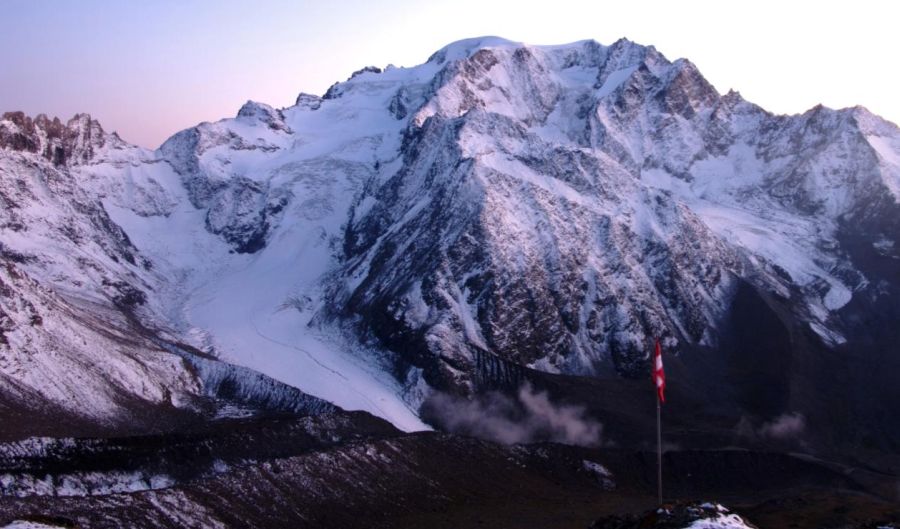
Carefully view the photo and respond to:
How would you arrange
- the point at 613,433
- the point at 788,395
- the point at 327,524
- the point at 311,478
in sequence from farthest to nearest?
the point at 788,395 → the point at 613,433 → the point at 311,478 → the point at 327,524

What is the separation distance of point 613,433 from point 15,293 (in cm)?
9898

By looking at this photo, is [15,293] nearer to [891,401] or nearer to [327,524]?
[327,524]

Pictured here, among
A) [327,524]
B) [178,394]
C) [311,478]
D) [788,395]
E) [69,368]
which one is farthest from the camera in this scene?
[788,395]

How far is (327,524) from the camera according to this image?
11762 cm

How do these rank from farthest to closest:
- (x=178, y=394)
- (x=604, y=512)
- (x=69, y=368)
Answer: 1. (x=178, y=394)
2. (x=69, y=368)
3. (x=604, y=512)

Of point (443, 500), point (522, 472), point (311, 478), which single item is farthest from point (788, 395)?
point (311, 478)

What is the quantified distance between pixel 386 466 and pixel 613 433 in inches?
2054

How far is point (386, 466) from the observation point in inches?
5369

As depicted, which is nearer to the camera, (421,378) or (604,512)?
(604,512)

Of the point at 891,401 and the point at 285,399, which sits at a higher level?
the point at 891,401

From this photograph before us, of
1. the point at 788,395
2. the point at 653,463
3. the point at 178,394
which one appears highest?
the point at 788,395

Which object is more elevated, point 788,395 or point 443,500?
point 788,395

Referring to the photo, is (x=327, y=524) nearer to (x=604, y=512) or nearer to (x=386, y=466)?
(x=386, y=466)

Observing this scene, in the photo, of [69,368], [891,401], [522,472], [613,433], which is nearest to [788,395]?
[891,401]
